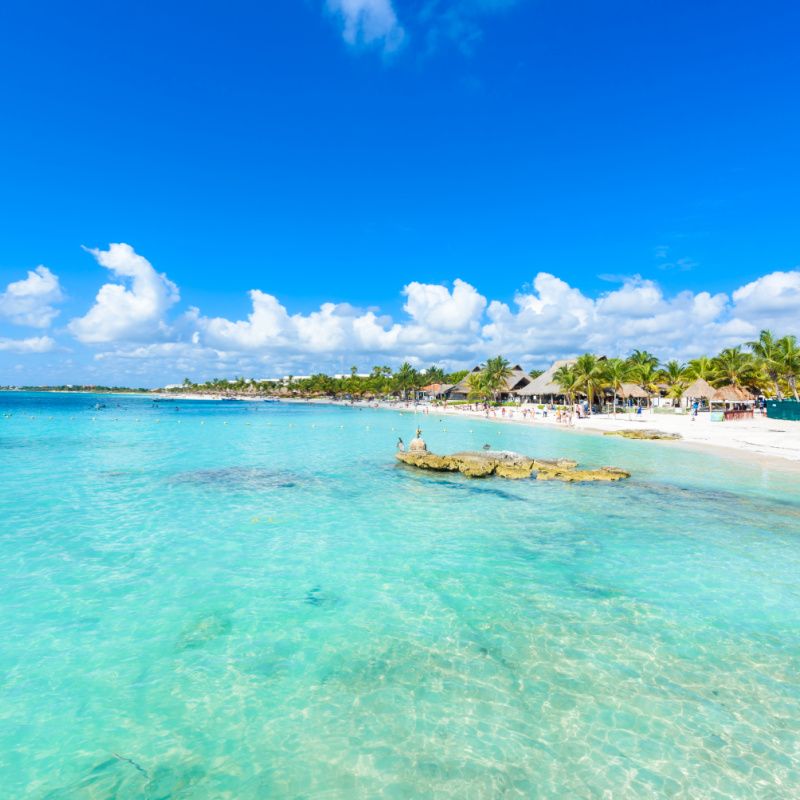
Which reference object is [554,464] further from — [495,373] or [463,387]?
[463,387]

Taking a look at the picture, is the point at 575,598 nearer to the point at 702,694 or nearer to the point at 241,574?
the point at 702,694

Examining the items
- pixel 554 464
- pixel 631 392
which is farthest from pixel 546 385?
pixel 554 464

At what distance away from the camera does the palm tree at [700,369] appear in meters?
69.0

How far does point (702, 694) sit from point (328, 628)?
512 centimetres

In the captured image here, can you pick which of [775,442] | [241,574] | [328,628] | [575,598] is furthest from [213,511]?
[775,442]

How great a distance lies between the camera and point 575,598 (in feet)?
26.6

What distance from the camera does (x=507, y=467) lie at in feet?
65.7

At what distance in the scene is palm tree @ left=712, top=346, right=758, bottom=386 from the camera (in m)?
59.9

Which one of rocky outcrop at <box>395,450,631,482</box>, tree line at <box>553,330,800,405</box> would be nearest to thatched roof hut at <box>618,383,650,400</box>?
tree line at <box>553,330,800,405</box>

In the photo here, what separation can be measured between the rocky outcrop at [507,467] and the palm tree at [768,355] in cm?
4089

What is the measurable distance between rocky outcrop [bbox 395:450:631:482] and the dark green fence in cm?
3374

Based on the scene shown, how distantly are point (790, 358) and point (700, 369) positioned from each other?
2635 centimetres

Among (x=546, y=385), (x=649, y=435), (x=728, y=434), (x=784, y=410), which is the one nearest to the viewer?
(x=728, y=434)

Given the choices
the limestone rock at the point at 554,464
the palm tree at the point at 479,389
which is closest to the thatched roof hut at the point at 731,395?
the palm tree at the point at 479,389
